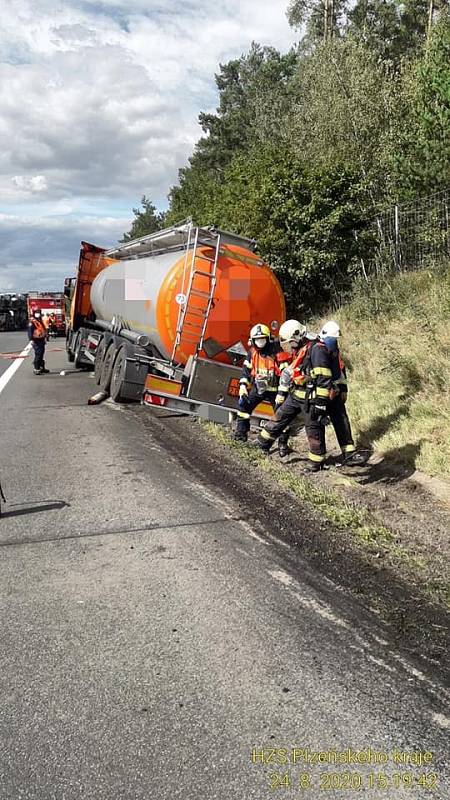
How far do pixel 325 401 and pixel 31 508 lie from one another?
3081 millimetres

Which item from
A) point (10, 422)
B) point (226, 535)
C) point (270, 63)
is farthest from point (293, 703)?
point (270, 63)

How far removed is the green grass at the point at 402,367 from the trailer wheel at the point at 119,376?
3.41m

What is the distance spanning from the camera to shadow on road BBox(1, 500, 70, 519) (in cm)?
564

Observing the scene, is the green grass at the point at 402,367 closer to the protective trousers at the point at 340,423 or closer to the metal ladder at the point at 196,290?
the protective trousers at the point at 340,423

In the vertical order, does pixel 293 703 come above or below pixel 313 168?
below

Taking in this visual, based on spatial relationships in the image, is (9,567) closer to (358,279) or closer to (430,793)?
(430,793)

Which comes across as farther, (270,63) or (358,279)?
(270,63)

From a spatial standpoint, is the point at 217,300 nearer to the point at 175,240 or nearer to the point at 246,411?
the point at 246,411

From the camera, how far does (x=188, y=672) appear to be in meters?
3.24

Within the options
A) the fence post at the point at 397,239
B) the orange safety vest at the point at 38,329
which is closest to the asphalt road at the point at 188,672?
the fence post at the point at 397,239

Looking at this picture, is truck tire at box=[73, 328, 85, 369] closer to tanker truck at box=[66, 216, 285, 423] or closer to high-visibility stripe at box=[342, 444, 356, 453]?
tanker truck at box=[66, 216, 285, 423]

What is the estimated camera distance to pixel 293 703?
299 centimetres

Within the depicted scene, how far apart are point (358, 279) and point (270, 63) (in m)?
33.5

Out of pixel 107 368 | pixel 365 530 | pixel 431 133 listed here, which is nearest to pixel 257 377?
pixel 365 530
